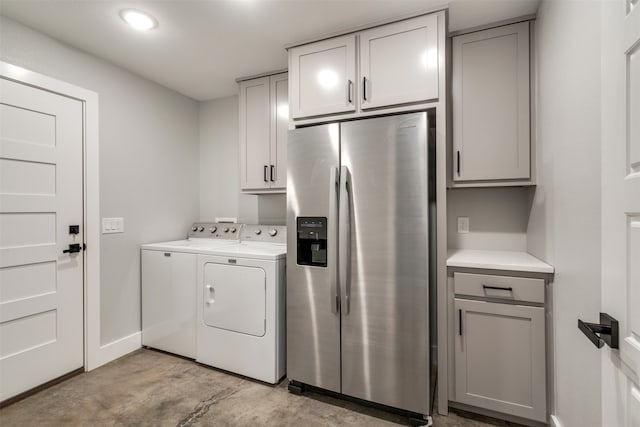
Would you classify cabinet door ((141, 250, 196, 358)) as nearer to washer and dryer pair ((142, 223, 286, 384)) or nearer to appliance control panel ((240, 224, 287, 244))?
washer and dryer pair ((142, 223, 286, 384))

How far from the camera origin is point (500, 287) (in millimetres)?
1697

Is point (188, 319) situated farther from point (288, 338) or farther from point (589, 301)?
point (589, 301)

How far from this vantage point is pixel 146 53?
2.35 meters

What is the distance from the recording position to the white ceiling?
5.81 ft

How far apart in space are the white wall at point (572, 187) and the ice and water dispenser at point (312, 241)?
4.19ft

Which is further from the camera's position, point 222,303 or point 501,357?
point 222,303

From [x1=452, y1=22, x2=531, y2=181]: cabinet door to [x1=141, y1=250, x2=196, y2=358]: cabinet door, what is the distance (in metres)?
2.31

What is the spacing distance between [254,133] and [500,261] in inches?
88.7

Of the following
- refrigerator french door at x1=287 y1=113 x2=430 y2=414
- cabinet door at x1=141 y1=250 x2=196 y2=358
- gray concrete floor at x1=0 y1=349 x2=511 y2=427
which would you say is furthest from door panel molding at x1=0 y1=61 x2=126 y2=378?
refrigerator french door at x1=287 y1=113 x2=430 y2=414

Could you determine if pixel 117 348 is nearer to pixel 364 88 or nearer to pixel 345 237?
pixel 345 237

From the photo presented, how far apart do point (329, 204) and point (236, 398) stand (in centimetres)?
148

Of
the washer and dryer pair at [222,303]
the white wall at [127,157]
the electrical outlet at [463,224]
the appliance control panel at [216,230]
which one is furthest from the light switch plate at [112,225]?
the electrical outlet at [463,224]

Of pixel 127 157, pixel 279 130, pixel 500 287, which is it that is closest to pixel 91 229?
pixel 127 157

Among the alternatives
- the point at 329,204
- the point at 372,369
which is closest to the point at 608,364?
the point at 372,369
